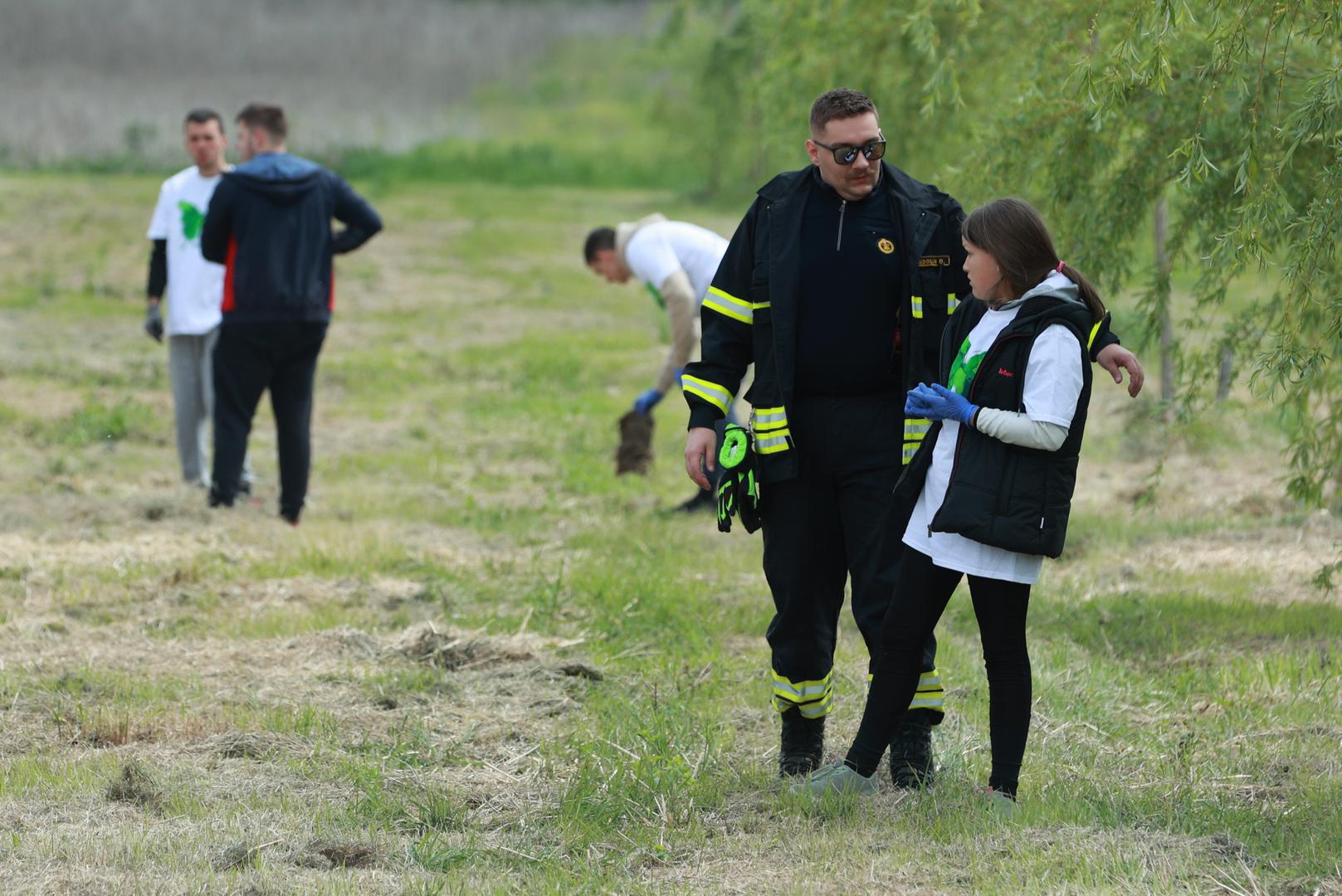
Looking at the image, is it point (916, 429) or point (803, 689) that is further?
point (803, 689)

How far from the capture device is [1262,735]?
213 inches

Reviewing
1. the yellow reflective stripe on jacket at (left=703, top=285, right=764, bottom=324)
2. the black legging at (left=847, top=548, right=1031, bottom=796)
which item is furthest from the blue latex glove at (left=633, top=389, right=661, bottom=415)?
the black legging at (left=847, top=548, right=1031, bottom=796)

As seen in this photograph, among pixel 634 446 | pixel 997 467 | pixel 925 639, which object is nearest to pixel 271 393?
pixel 634 446

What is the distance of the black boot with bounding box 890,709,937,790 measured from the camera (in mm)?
4746

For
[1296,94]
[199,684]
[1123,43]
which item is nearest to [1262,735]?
[1123,43]

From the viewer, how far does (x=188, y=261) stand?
31.0 ft

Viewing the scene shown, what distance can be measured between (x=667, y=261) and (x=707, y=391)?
4.02 meters

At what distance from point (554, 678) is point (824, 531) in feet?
5.87

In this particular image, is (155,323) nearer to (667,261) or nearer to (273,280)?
(273,280)

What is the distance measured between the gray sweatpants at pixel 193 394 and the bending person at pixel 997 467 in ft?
19.8

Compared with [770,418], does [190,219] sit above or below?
above

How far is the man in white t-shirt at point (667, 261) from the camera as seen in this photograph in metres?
8.68

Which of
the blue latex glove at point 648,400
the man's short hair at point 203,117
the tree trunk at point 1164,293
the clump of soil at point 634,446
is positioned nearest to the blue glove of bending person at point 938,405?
the tree trunk at point 1164,293

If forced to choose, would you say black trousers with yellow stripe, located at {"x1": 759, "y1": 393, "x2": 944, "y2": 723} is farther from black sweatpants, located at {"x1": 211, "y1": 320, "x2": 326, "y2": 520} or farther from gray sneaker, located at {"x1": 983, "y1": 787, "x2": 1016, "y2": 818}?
black sweatpants, located at {"x1": 211, "y1": 320, "x2": 326, "y2": 520}
